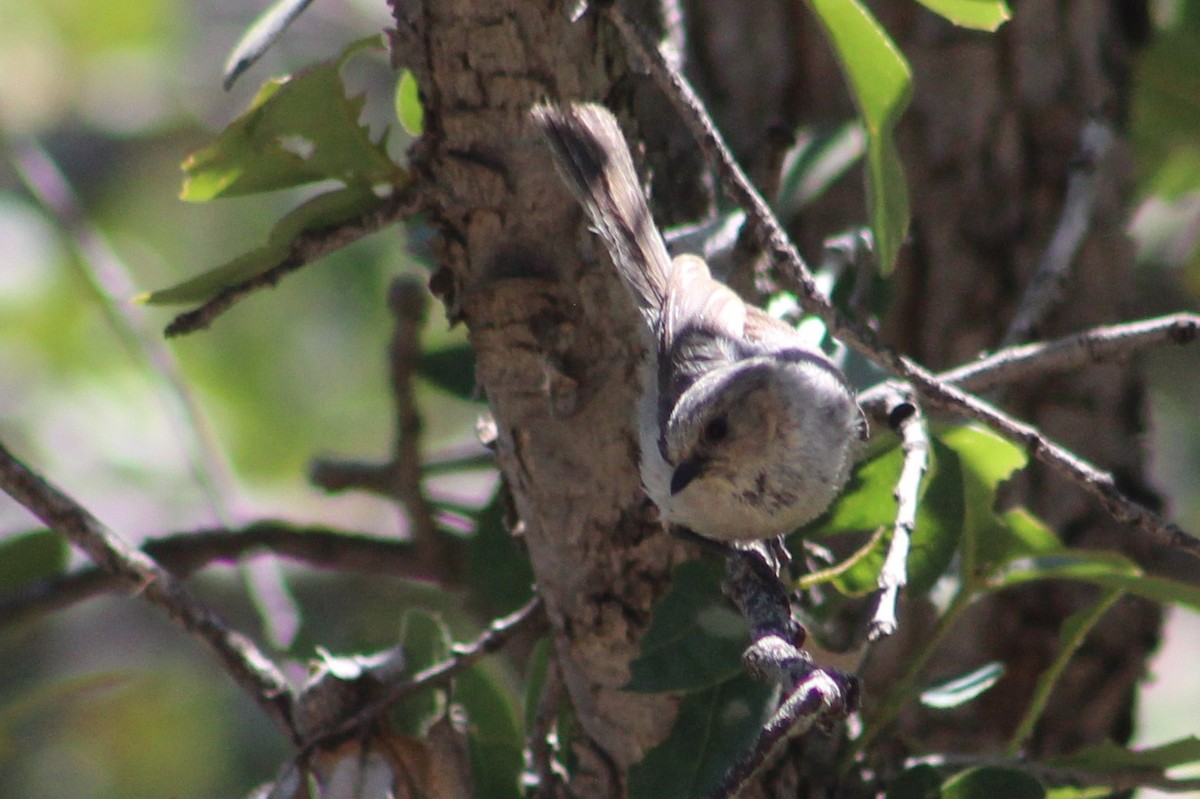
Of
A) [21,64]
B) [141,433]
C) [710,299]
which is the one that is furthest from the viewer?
[21,64]

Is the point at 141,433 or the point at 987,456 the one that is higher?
the point at 987,456

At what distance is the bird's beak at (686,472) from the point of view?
2096mm

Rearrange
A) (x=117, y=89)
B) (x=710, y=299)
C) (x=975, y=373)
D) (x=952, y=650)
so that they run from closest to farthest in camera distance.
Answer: (x=975, y=373), (x=710, y=299), (x=952, y=650), (x=117, y=89)

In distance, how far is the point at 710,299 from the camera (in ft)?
7.50

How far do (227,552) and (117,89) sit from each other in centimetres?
292

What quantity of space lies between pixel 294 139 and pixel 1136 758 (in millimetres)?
1497

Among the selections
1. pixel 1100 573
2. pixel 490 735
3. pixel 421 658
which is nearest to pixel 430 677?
pixel 421 658

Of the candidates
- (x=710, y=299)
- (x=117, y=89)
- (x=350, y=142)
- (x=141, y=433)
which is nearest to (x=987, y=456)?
(x=710, y=299)

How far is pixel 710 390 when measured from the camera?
2.35 m

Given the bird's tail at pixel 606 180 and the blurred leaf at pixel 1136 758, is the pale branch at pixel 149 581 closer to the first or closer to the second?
the bird's tail at pixel 606 180

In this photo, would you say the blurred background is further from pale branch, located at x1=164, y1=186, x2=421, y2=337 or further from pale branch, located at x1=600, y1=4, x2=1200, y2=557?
pale branch, located at x1=600, y1=4, x2=1200, y2=557

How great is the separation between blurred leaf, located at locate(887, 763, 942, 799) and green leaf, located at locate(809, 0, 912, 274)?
0.72 m

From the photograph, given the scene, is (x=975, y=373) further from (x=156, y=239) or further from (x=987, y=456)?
(x=156, y=239)

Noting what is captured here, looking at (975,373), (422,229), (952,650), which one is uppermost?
(422,229)
